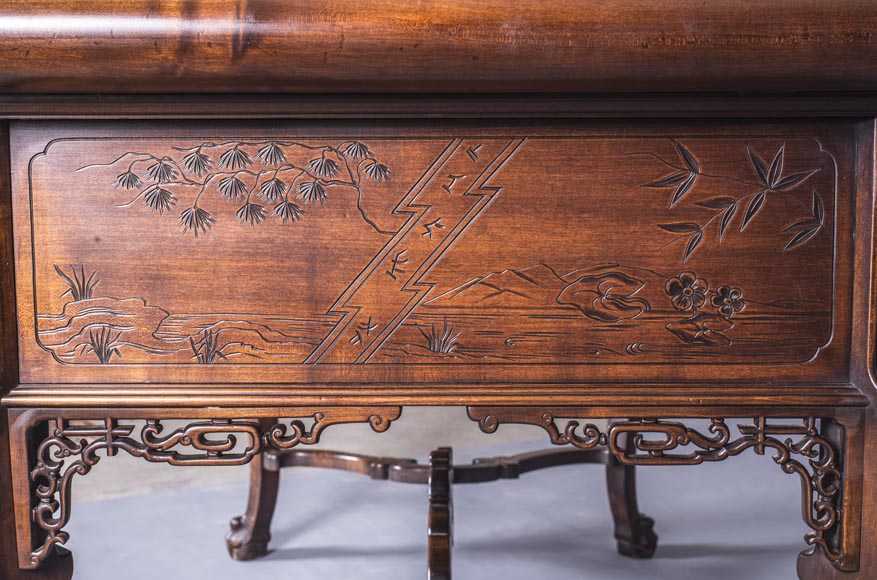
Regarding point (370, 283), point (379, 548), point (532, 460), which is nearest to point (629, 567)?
point (532, 460)

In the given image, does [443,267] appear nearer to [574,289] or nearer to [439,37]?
[574,289]

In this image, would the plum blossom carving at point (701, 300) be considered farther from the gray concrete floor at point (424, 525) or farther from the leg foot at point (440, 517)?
the gray concrete floor at point (424, 525)

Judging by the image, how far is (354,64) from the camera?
1007mm

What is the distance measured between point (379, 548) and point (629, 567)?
2.08ft

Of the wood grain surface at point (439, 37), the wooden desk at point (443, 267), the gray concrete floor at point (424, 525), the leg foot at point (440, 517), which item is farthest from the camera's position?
the gray concrete floor at point (424, 525)

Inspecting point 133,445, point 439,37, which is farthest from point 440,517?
point 439,37

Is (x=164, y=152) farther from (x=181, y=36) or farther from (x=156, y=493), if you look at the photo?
(x=156, y=493)

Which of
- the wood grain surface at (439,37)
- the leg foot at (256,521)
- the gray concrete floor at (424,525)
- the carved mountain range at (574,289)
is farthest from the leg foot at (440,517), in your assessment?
the wood grain surface at (439,37)

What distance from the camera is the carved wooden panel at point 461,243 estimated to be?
3.69 feet

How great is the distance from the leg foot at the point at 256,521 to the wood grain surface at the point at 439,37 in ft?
4.19

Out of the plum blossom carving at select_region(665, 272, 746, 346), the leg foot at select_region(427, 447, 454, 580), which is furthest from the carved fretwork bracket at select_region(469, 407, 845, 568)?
the leg foot at select_region(427, 447, 454, 580)

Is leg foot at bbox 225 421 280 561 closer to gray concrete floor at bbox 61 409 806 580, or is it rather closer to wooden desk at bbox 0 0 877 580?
gray concrete floor at bbox 61 409 806 580

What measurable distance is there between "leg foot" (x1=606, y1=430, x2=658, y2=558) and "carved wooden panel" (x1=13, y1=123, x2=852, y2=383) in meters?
0.98

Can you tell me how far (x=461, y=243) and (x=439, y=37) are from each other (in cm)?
28
